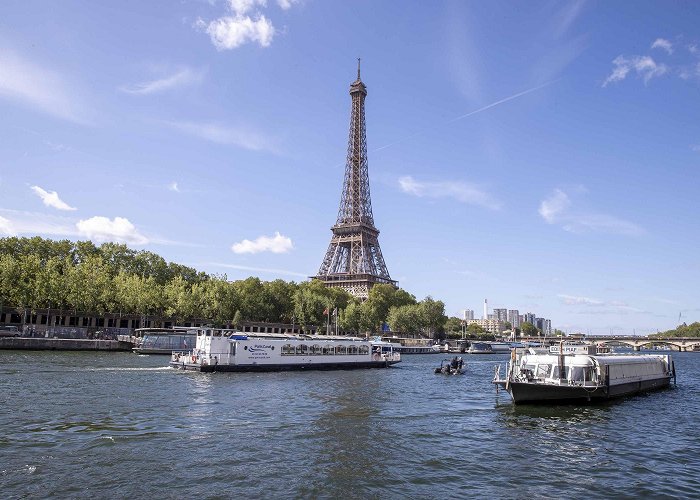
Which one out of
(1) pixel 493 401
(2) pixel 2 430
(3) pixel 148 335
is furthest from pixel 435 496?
(3) pixel 148 335

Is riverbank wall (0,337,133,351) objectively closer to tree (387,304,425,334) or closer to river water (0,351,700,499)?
river water (0,351,700,499)

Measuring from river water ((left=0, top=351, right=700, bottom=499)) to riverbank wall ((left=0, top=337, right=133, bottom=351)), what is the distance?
139 feet

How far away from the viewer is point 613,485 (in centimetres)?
2323

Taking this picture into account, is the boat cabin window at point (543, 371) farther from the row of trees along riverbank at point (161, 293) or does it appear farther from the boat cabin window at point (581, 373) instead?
the row of trees along riverbank at point (161, 293)

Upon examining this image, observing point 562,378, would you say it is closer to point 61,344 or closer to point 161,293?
point 61,344

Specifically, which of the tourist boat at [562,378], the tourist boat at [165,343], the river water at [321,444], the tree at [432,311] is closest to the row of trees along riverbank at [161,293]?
the tree at [432,311]

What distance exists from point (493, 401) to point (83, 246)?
118m

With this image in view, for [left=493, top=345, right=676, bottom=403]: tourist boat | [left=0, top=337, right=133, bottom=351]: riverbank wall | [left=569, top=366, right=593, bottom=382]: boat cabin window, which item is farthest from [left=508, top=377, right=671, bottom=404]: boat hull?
[left=0, top=337, right=133, bottom=351]: riverbank wall

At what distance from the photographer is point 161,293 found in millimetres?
127188

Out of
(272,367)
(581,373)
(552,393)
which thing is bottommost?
(272,367)

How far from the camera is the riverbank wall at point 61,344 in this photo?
277ft

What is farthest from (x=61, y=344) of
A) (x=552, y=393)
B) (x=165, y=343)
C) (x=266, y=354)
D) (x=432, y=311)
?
(x=432, y=311)

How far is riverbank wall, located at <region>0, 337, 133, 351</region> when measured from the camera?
277 feet

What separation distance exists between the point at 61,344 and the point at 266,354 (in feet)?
140
